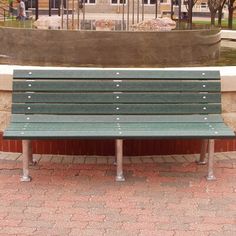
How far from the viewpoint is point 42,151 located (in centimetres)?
582

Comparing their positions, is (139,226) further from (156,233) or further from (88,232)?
(88,232)

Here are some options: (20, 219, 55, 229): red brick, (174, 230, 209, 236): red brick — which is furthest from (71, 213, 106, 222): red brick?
(174, 230, 209, 236): red brick

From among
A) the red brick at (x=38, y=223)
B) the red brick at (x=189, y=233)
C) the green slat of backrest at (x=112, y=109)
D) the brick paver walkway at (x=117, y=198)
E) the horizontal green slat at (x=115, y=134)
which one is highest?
the green slat of backrest at (x=112, y=109)

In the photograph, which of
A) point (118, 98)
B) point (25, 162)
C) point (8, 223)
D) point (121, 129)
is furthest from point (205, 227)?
point (25, 162)

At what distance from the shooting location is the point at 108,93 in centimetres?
532

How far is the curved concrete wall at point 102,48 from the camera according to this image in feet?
23.2

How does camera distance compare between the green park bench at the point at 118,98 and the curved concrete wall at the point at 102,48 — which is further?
the curved concrete wall at the point at 102,48

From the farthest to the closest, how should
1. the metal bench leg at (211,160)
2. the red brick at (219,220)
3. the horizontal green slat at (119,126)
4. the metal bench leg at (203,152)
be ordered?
the metal bench leg at (203,152), the metal bench leg at (211,160), the horizontal green slat at (119,126), the red brick at (219,220)

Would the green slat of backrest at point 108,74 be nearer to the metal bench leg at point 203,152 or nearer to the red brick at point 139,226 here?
the metal bench leg at point 203,152

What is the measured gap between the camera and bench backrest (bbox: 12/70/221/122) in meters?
5.28

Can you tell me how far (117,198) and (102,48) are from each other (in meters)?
2.81

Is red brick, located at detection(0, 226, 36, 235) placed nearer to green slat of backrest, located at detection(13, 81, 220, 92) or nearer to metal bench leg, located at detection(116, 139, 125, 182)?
metal bench leg, located at detection(116, 139, 125, 182)

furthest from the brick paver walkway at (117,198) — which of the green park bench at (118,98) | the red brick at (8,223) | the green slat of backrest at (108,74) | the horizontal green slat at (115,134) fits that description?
the green slat of backrest at (108,74)

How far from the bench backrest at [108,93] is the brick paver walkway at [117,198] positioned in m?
0.55
